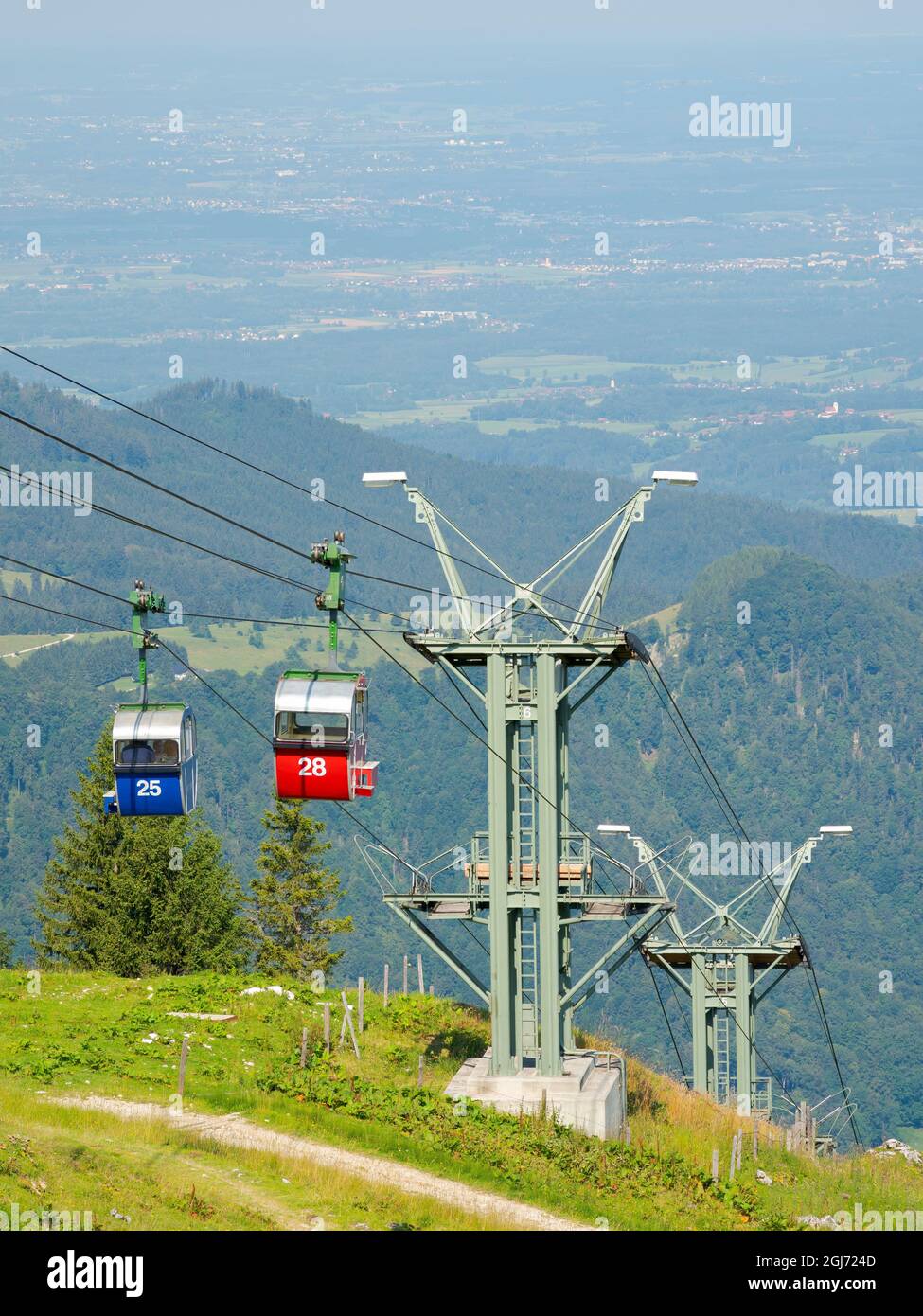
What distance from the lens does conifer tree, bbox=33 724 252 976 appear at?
6462 cm

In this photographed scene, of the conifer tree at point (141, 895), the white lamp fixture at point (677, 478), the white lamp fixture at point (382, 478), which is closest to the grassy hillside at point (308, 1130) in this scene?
the white lamp fixture at point (382, 478)

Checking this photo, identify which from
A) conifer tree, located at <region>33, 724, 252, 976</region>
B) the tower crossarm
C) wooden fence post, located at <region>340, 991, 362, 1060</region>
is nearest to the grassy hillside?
wooden fence post, located at <region>340, 991, 362, 1060</region>

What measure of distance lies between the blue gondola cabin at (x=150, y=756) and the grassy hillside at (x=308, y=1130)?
4.34m

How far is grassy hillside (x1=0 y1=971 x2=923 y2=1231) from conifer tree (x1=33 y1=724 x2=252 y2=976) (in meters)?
17.5

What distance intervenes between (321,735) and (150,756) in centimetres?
253

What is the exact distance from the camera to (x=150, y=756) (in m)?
36.3

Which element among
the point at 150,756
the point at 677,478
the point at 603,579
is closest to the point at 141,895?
the point at 603,579

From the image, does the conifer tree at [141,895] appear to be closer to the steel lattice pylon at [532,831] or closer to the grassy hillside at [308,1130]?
the grassy hillside at [308,1130]

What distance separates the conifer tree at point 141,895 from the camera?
212 feet

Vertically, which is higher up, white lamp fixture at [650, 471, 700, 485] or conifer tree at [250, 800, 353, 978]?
white lamp fixture at [650, 471, 700, 485]

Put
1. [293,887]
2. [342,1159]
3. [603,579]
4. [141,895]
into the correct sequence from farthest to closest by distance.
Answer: [293,887]
[141,895]
[603,579]
[342,1159]

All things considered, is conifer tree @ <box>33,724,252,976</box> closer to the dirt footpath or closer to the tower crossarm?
the tower crossarm

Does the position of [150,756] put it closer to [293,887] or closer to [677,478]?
[677,478]
